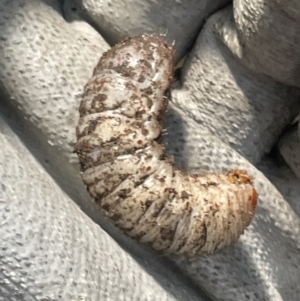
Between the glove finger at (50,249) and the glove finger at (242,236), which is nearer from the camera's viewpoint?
the glove finger at (50,249)

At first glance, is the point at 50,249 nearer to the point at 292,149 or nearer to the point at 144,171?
the point at 144,171

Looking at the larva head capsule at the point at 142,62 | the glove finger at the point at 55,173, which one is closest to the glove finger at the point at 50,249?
the glove finger at the point at 55,173

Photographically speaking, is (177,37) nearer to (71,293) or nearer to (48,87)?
(48,87)

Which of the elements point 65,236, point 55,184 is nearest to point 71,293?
point 65,236

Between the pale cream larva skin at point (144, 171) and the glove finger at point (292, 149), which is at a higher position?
the glove finger at point (292, 149)

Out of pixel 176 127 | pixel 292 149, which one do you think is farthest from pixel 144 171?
pixel 292 149

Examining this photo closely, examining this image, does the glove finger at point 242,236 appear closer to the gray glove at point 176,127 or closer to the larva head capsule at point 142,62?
the gray glove at point 176,127

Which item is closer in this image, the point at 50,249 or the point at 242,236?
the point at 50,249
